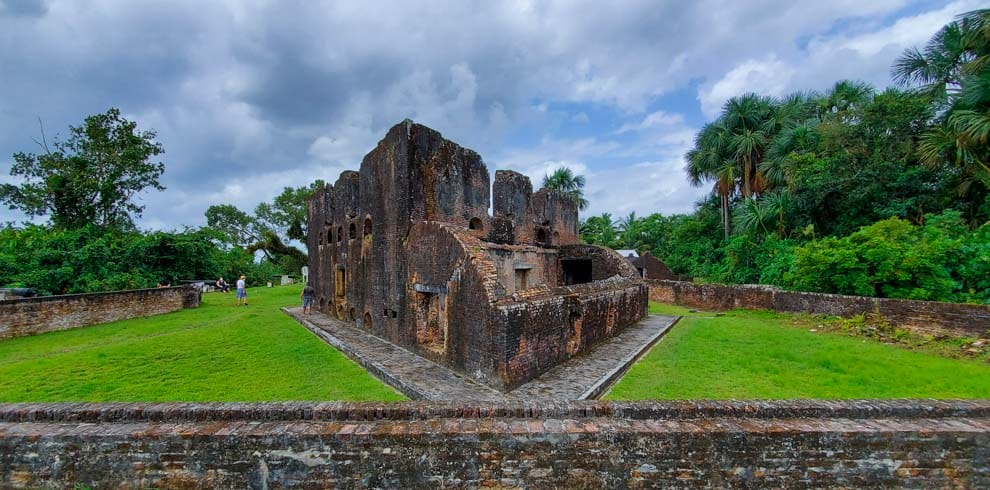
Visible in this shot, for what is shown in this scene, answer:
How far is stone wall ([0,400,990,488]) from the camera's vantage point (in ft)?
10.3

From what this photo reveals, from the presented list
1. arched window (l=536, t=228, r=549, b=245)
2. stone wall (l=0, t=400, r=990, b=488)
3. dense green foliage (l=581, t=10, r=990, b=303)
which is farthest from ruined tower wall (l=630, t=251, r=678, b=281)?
stone wall (l=0, t=400, r=990, b=488)

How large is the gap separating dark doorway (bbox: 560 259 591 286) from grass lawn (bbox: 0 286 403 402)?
997cm

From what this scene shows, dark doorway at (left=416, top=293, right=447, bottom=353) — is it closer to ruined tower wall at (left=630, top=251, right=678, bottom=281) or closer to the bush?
the bush

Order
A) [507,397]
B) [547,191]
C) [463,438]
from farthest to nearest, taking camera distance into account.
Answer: [547,191] → [507,397] → [463,438]

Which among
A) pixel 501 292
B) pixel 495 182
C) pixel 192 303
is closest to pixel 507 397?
pixel 501 292

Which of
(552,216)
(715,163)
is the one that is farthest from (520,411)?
(715,163)

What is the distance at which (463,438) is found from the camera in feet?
10.4

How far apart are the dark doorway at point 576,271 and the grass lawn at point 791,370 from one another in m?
5.95

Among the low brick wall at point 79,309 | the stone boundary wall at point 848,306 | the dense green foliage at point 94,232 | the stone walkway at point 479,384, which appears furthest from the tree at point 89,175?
the stone boundary wall at point 848,306

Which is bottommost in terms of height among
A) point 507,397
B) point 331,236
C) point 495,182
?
point 507,397

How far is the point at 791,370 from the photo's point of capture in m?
7.57

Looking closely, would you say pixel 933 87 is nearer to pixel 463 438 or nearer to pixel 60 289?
pixel 463 438

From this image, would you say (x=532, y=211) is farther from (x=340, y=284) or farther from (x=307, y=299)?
(x=307, y=299)

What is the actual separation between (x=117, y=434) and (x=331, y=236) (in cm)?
1302
